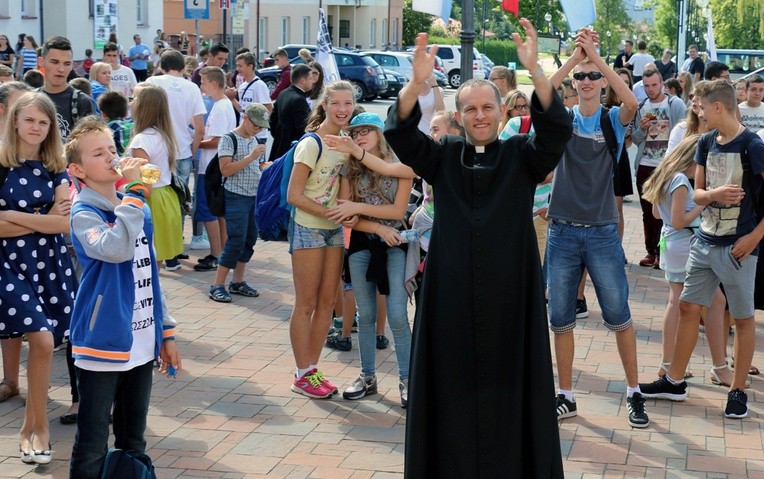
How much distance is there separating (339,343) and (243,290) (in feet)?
6.28

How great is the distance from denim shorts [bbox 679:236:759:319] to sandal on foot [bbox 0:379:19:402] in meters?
4.05

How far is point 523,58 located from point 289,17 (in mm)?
56623

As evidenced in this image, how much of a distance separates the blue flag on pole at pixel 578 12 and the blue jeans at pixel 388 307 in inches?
146

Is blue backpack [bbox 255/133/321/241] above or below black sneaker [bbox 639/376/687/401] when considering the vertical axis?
above

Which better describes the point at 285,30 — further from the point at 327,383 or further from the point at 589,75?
the point at 589,75

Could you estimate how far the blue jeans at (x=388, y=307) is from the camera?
6.80m

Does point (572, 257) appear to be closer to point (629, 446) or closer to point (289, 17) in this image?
point (629, 446)

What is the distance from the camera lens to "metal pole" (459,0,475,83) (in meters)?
11.1

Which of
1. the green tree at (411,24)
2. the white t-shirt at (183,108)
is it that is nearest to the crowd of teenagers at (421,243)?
the white t-shirt at (183,108)

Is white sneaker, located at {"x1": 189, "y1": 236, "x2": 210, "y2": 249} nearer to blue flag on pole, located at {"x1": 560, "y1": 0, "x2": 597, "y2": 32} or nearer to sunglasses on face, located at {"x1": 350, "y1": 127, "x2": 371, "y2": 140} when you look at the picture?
blue flag on pole, located at {"x1": 560, "y1": 0, "x2": 597, "y2": 32}

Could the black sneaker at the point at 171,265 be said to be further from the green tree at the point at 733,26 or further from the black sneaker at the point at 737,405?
the green tree at the point at 733,26

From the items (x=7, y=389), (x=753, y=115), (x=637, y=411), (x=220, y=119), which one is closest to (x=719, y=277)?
(x=637, y=411)

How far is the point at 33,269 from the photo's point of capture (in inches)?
240

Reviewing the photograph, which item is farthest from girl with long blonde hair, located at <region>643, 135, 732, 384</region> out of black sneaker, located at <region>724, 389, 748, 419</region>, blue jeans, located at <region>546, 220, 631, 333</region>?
blue jeans, located at <region>546, 220, 631, 333</region>
